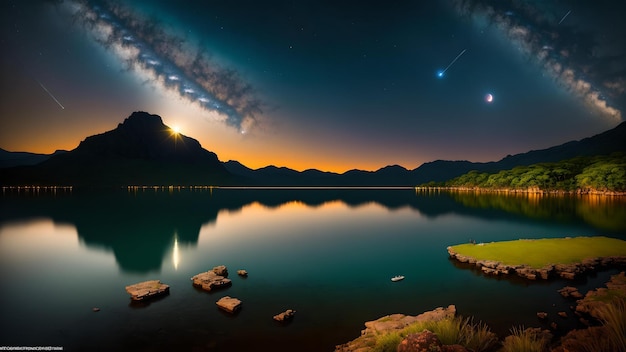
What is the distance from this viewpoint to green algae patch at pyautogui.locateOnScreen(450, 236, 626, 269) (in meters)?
26.2

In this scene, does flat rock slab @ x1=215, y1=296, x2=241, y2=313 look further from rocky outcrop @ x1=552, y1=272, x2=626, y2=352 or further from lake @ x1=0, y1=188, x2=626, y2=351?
rocky outcrop @ x1=552, y1=272, x2=626, y2=352

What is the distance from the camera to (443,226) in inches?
2180

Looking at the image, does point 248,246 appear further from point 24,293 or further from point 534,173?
point 534,173

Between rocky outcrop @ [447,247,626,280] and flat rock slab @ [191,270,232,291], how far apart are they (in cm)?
2106

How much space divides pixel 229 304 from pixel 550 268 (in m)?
24.3

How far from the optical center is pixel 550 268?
2397 cm

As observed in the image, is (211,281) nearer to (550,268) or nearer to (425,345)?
(425,345)

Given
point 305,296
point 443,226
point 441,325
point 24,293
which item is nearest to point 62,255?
point 24,293

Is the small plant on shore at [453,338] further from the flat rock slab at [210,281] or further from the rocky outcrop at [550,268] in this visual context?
the rocky outcrop at [550,268]

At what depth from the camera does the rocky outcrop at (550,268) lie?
77.1 ft

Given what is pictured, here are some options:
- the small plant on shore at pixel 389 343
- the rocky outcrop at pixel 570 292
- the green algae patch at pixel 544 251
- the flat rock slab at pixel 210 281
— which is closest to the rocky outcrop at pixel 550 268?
the green algae patch at pixel 544 251

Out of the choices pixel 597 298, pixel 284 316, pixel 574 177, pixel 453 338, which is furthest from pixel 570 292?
pixel 574 177

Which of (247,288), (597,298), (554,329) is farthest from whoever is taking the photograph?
(247,288)

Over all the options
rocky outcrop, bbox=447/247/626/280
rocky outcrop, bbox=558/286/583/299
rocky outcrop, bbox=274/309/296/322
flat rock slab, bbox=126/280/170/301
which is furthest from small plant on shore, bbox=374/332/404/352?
rocky outcrop, bbox=447/247/626/280
